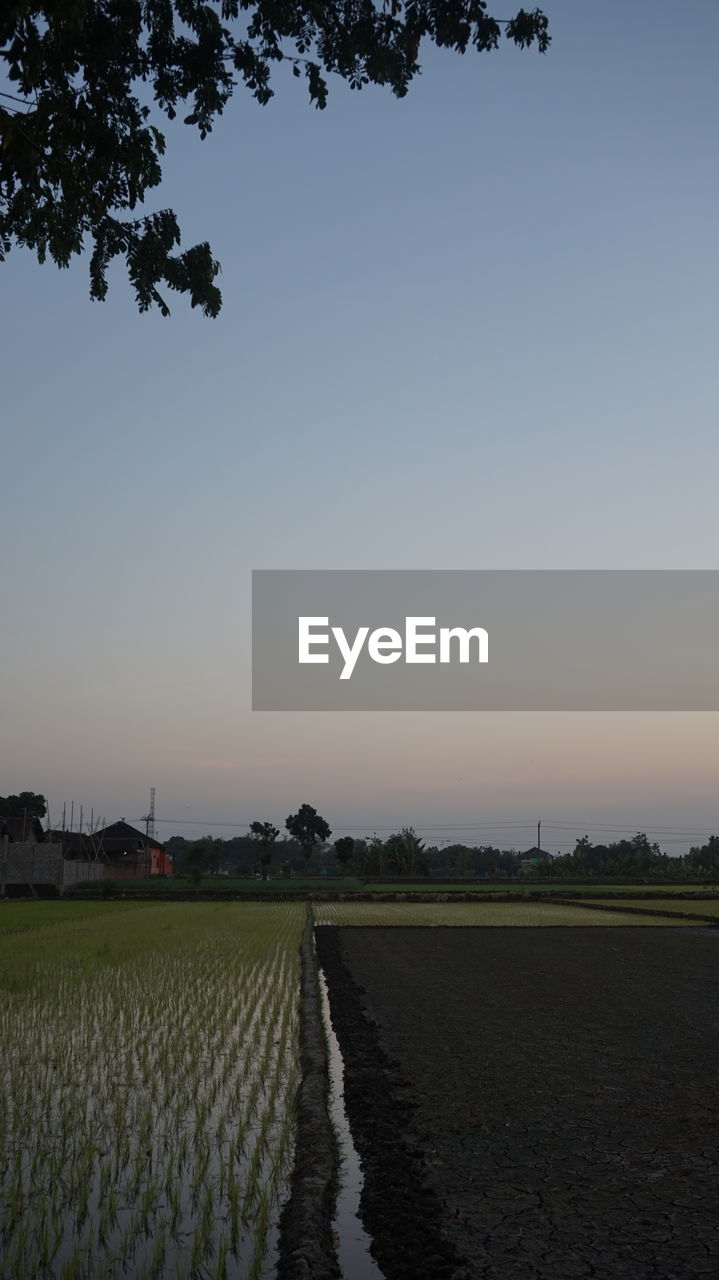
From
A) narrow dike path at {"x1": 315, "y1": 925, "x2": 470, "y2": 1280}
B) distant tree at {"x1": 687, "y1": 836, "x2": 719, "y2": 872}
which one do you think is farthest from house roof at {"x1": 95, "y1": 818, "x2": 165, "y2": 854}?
narrow dike path at {"x1": 315, "y1": 925, "x2": 470, "y2": 1280}

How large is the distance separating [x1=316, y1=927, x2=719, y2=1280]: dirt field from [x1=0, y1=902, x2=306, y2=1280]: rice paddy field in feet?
2.08

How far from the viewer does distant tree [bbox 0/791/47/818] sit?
97.1 m

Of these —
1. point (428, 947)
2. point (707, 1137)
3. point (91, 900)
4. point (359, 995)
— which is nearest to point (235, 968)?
point (359, 995)

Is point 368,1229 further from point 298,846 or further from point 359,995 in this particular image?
point 298,846

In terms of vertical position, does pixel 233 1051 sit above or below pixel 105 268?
below

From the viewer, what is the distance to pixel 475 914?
33656 millimetres

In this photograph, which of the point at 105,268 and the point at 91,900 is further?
the point at 91,900

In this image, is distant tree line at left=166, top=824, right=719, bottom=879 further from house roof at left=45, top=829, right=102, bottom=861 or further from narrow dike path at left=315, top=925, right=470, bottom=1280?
narrow dike path at left=315, top=925, right=470, bottom=1280

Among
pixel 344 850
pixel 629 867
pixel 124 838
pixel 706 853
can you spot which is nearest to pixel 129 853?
pixel 124 838

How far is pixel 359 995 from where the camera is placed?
12.8 m

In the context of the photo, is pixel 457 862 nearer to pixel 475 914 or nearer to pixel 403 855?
pixel 403 855

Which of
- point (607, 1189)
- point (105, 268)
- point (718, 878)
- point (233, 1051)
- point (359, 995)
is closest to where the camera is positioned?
point (607, 1189)

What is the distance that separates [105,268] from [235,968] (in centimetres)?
1228

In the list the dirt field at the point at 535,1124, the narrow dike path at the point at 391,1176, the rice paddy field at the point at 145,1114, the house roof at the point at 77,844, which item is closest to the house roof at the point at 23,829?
the house roof at the point at 77,844
